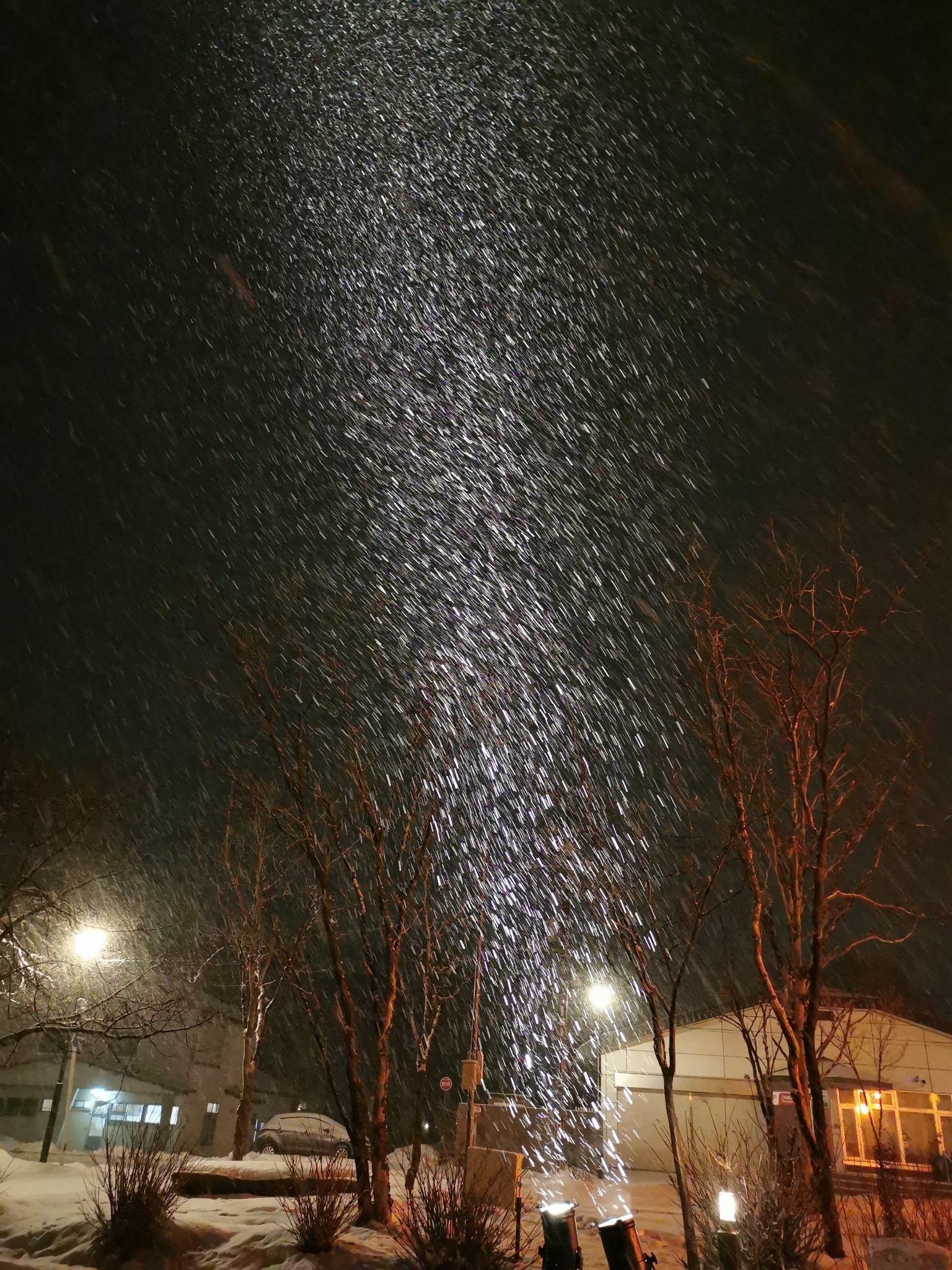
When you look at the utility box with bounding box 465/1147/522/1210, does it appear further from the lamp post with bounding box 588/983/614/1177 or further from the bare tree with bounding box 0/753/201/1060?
the lamp post with bounding box 588/983/614/1177

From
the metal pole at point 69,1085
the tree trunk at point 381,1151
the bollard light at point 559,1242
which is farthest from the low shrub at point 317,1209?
the metal pole at point 69,1085

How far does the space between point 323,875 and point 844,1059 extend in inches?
1074

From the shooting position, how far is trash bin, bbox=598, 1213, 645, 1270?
33.8ft

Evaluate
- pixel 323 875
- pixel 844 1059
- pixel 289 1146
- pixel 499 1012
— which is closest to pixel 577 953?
pixel 844 1059

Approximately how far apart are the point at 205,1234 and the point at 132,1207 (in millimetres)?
1115

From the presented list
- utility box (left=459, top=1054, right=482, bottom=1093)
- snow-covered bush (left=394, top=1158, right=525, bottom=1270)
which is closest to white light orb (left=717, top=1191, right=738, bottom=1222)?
snow-covered bush (left=394, top=1158, right=525, bottom=1270)

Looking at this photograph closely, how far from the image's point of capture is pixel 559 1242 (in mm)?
10555

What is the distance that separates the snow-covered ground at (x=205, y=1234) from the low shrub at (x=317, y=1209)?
168mm

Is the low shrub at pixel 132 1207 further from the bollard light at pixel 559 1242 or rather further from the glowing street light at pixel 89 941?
the glowing street light at pixel 89 941

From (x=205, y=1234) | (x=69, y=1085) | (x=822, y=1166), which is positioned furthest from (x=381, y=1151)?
(x=69, y=1085)

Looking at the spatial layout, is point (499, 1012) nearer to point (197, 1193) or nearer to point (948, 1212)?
point (197, 1193)

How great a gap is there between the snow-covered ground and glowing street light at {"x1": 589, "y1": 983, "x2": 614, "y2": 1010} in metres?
11.5

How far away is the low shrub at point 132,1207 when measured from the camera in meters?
11.0

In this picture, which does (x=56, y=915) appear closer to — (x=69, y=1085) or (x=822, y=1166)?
(x=69, y=1085)
